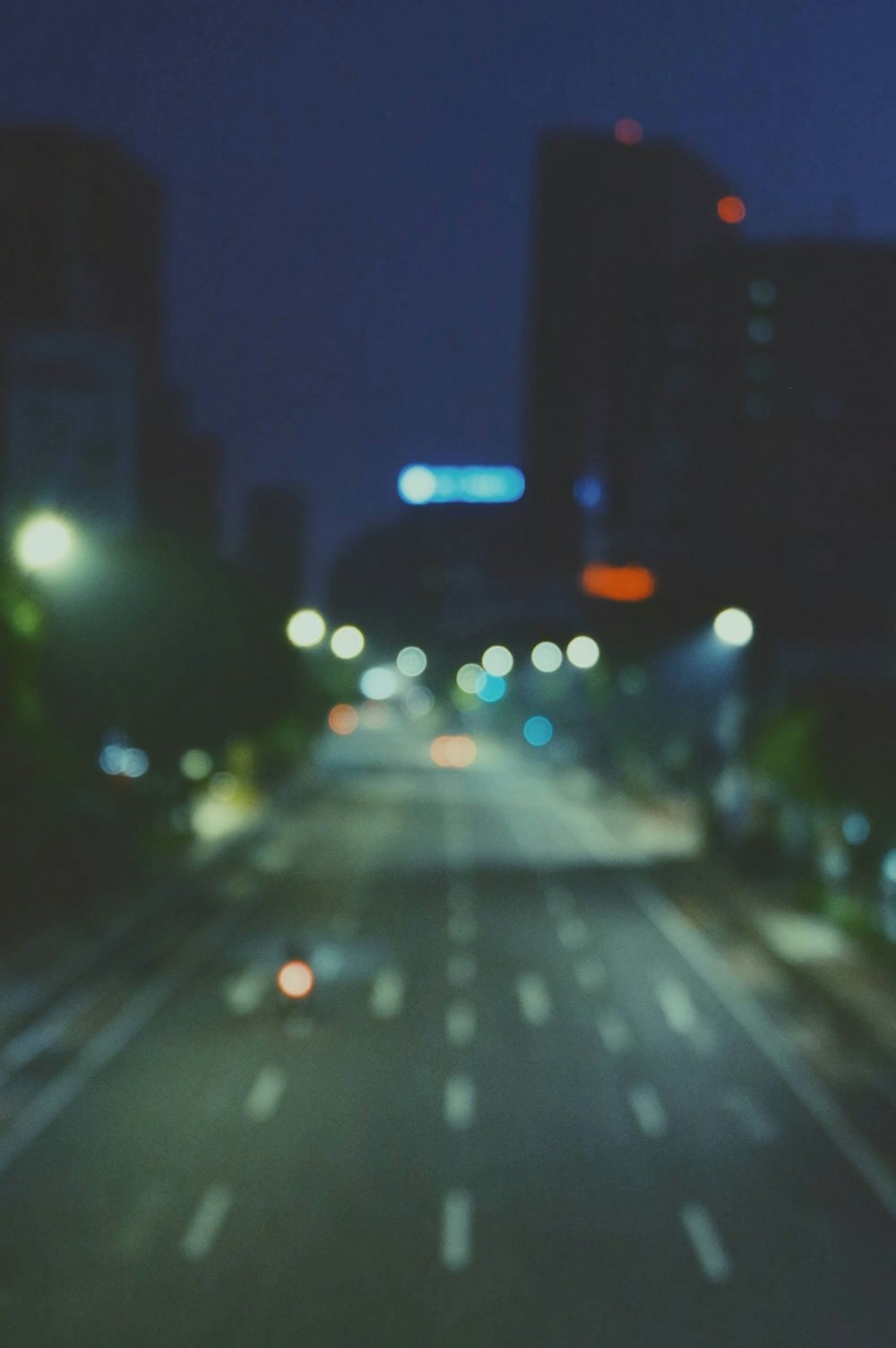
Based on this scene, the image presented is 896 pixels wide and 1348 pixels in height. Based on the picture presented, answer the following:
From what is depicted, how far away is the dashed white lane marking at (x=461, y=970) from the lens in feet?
89.0

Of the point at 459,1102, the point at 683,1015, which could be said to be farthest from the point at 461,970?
the point at 459,1102

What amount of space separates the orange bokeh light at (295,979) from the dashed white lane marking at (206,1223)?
8151 mm

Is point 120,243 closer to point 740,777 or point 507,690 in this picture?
point 507,690

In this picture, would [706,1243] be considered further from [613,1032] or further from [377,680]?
[377,680]

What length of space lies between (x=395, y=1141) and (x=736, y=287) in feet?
128

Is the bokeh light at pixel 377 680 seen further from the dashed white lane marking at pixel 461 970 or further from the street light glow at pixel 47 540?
the street light glow at pixel 47 540

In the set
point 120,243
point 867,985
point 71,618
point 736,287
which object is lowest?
point 867,985

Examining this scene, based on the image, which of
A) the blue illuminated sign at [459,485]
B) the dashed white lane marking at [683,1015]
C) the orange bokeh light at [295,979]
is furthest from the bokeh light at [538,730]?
the orange bokeh light at [295,979]

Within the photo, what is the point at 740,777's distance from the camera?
47312 mm

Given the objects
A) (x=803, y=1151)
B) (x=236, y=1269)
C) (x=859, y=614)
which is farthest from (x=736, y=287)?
(x=236, y=1269)

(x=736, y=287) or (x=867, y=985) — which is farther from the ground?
(x=736, y=287)

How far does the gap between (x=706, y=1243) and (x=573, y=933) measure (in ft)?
66.5

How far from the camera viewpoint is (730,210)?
28.5 meters

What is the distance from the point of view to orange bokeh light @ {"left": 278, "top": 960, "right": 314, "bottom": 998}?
2264 cm
